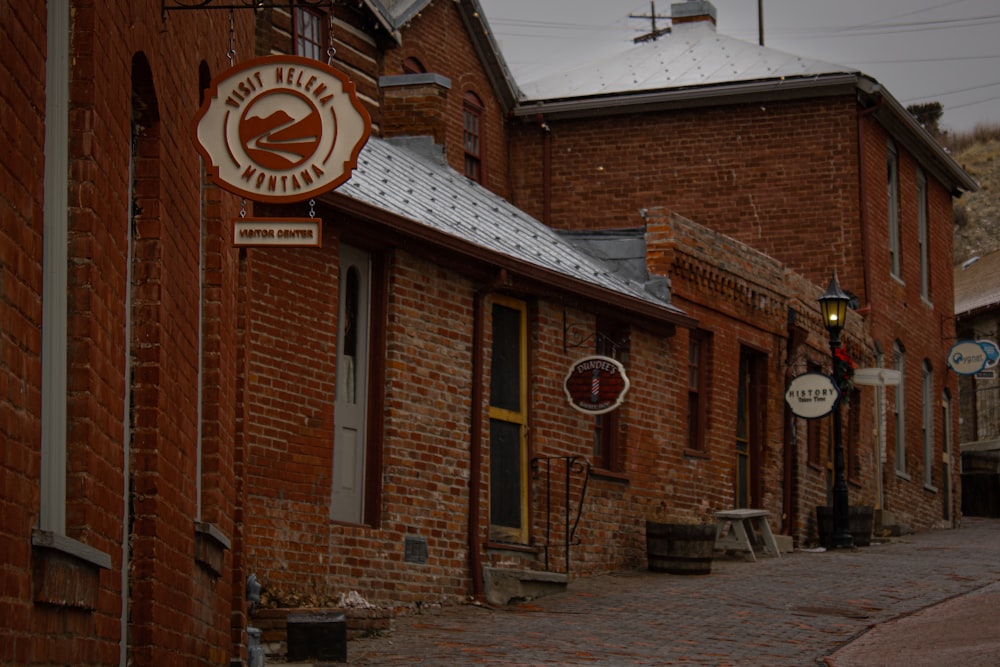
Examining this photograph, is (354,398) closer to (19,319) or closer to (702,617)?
(702,617)

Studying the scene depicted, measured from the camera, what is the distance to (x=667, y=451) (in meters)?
21.6

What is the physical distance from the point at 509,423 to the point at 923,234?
1648 cm

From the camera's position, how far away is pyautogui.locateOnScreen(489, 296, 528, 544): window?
60.1ft

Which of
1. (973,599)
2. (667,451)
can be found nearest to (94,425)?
(973,599)

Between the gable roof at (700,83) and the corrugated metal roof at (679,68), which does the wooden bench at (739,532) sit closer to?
the gable roof at (700,83)

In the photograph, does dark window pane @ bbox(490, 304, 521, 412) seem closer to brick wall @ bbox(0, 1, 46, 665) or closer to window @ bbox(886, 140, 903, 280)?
brick wall @ bbox(0, 1, 46, 665)

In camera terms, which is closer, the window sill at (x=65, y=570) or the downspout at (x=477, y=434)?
the window sill at (x=65, y=570)

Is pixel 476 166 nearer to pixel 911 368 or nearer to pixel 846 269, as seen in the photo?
pixel 846 269

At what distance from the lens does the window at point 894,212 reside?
30516 millimetres

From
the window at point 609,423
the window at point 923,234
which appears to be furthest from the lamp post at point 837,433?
the window at point 923,234

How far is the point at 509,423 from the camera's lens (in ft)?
61.1

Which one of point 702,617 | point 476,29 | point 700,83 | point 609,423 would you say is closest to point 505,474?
point 609,423

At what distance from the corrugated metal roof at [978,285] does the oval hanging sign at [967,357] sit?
9.02 meters

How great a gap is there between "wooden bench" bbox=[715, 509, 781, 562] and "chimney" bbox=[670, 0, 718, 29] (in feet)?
44.0
